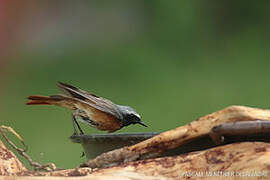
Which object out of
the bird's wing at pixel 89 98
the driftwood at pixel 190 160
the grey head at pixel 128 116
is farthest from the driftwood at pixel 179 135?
the grey head at pixel 128 116

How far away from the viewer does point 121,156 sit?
3.84 ft

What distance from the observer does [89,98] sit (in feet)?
5.52

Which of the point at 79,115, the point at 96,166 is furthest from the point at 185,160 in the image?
the point at 79,115

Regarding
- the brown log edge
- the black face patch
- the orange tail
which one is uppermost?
the orange tail

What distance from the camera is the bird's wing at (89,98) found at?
1.64m

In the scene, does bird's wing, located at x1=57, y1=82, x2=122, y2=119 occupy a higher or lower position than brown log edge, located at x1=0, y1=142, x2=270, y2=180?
higher

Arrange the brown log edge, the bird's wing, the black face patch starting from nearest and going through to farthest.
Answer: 1. the brown log edge
2. the bird's wing
3. the black face patch

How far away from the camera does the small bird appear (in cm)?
168

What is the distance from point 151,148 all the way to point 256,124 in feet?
0.88

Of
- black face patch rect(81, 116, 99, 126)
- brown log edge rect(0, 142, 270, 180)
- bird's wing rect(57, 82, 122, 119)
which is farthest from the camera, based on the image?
black face patch rect(81, 116, 99, 126)

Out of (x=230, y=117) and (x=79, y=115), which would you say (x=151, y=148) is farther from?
(x=79, y=115)

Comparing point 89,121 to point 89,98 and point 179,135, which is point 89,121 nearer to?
point 89,98

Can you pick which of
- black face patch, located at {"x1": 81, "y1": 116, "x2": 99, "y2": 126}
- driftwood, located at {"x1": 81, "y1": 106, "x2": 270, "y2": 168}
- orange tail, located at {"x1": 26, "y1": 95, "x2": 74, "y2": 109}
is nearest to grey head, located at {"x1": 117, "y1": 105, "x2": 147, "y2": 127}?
black face patch, located at {"x1": 81, "y1": 116, "x2": 99, "y2": 126}

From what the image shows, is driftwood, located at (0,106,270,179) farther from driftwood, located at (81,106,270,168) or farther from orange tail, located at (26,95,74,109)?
orange tail, located at (26,95,74,109)
